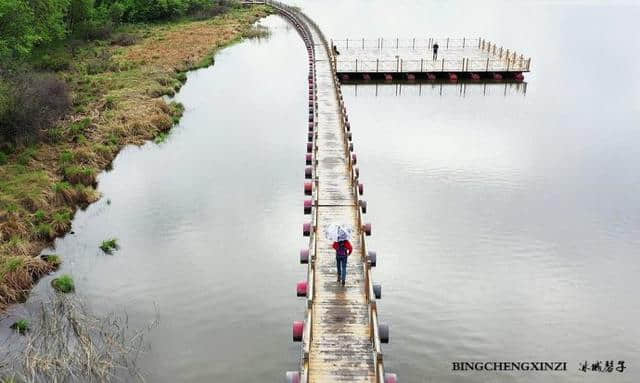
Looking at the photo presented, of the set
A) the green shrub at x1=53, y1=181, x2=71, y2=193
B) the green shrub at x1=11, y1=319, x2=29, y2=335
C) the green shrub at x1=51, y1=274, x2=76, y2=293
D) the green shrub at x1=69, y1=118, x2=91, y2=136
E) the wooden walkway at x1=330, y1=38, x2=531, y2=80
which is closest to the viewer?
the green shrub at x1=11, y1=319, x2=29, y2=335

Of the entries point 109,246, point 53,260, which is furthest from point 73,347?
point 109,246

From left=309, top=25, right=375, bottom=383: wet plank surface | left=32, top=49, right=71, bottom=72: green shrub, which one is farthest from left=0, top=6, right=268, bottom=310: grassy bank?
left=309, top=25, right=375, bottom=383: wet plank surface

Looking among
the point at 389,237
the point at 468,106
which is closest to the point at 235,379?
the point at 389,237

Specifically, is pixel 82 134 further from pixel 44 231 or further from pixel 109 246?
pixel 109 246

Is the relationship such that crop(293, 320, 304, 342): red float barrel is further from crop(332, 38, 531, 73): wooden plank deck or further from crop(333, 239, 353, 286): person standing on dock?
crop(332, 38, 531, 73): wooden plank deck

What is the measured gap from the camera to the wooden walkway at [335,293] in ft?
56.1

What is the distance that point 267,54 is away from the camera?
264 ft

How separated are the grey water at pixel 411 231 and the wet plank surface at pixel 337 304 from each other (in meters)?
2.42

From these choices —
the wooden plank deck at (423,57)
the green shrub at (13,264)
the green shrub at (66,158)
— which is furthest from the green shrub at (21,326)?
the wooden plank deck at (423,57)

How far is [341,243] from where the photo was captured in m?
19.7

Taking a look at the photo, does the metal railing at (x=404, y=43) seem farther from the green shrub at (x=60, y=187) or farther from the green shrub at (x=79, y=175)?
the green shrub at (x=60, y=187)

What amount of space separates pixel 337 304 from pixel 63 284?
13198 mm

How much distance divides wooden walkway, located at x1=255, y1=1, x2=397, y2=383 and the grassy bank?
527 inches

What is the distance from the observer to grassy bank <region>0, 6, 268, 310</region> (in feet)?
88.5
